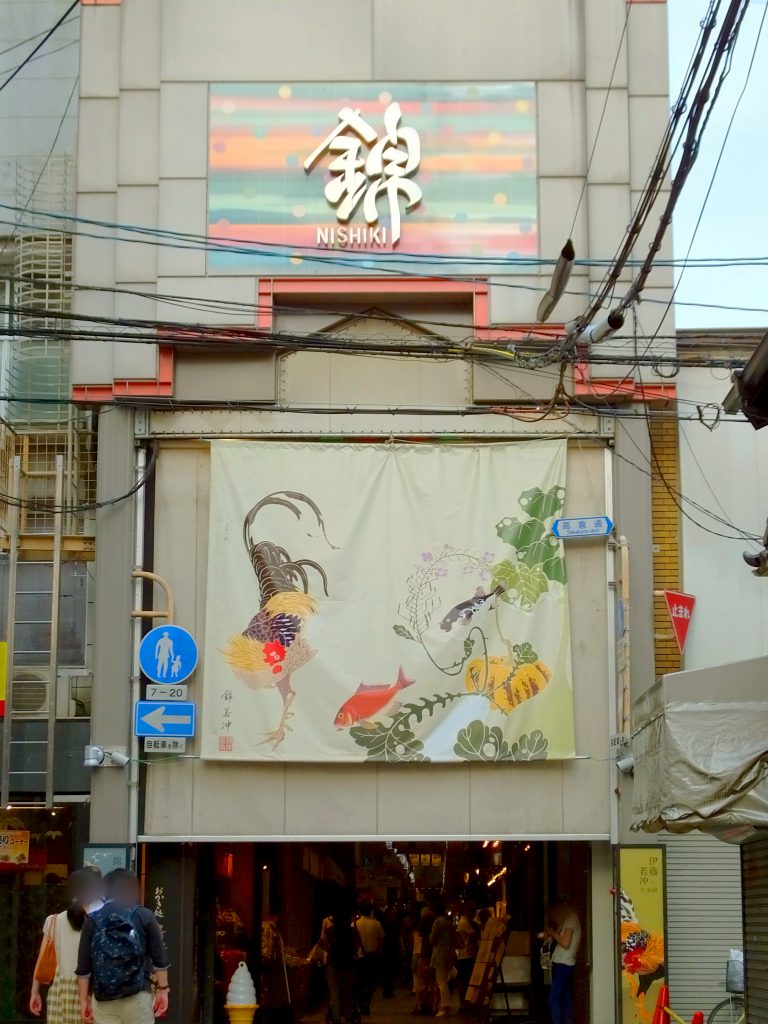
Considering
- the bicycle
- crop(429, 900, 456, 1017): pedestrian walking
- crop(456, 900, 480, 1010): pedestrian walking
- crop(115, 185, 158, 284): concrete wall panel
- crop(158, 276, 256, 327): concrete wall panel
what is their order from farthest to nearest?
crop(456, 900, 480, 1010): pedestrian walking
crop(429, 900, 456, 1017): pedestrian walking
crop(115, 185, 158, 284): concrete wall panel
crop(158, 276, 256, 327): concrete wall panel
the bicycle

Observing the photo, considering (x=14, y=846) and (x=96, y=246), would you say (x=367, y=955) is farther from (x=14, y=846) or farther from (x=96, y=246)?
(x=96, y=246)

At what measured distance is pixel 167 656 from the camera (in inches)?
637

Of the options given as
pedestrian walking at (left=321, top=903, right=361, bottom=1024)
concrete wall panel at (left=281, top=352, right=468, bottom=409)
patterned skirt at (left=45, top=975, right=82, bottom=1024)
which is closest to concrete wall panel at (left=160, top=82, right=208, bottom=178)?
concrete wall panel at (left=281, top=352, right=468, bottom=409)

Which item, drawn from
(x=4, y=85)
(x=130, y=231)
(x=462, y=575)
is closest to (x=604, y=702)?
(x=462, y=575)

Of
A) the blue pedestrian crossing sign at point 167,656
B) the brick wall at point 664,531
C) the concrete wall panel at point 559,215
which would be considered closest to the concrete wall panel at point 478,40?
the concrete wall panel at point 559,215

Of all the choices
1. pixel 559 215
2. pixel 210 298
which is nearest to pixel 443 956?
pixel 210 298

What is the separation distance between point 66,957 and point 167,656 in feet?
13.6

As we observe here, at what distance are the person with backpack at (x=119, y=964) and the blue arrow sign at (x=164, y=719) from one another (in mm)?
4866

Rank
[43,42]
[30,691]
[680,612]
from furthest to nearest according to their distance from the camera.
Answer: [30,691]
[680,612]
[43,42]

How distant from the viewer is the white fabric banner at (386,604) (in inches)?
631

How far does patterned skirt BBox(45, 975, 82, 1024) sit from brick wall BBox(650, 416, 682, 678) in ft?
24.3

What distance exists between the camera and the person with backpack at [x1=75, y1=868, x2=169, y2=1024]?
35.6 feet

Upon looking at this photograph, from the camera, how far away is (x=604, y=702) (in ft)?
53.4

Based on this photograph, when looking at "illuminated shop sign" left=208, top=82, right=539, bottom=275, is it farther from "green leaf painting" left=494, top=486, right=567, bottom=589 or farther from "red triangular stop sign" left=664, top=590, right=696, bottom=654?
"red triangular stop sign" left=664, top=590, right=696, bottom=654
